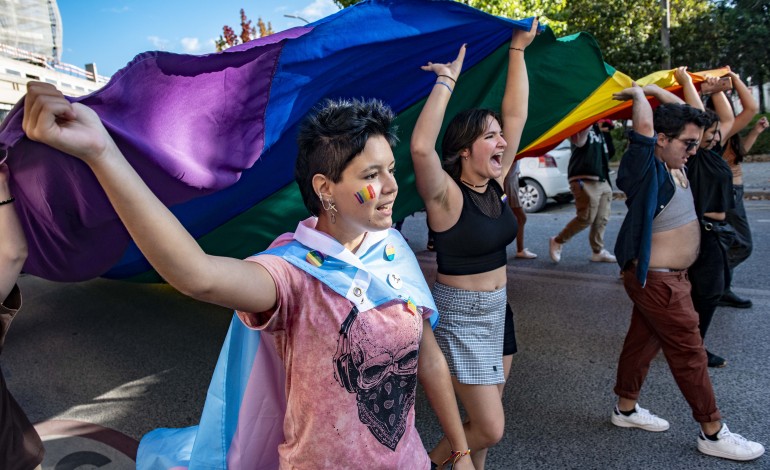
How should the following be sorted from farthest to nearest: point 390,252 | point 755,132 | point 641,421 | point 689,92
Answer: point 755,132 < point 689,92 < point 641,421 < point 390,252

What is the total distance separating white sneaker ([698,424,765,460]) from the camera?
2633 millimetres

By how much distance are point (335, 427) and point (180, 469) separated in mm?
810

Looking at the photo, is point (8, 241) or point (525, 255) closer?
point (8, 241)

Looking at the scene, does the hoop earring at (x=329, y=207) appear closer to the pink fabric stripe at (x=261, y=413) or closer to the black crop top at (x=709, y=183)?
the pink fabric stripe at (x=261, y=413)

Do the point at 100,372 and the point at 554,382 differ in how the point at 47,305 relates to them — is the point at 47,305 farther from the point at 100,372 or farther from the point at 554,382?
the point at 554,382

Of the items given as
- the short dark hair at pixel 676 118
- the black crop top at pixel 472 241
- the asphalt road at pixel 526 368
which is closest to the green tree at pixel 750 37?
the asphalt road at pixel 526 368

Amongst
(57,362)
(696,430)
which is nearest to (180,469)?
(696,430)

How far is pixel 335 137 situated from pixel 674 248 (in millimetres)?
2186

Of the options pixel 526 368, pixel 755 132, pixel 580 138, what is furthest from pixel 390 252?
pixel 580 138

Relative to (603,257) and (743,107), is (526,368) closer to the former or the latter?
(743,107)

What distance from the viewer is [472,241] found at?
228 centimetres

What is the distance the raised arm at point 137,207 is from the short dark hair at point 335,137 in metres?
0.39

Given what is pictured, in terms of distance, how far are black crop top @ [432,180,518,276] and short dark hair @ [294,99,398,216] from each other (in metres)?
0.76

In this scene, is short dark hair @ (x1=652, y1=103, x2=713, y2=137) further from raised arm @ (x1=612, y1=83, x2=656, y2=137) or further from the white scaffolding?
the white scaffolding
